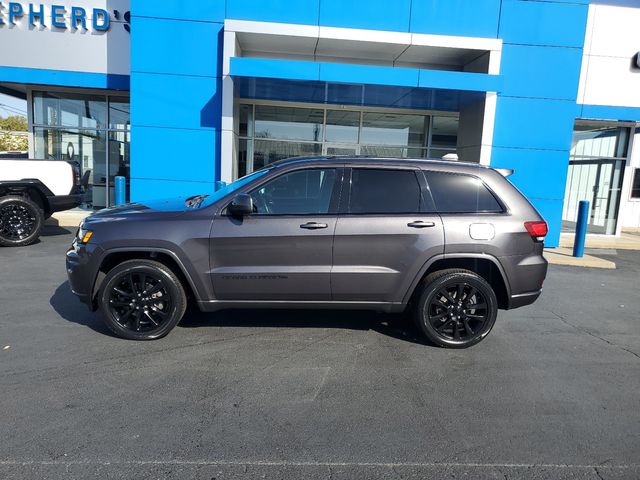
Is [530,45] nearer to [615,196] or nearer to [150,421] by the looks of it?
[615,196]

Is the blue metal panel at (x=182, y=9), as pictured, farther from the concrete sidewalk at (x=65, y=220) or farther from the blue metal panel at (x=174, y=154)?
the concrete sidewalk at (x=65, y=220)

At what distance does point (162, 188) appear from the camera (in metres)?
11.2

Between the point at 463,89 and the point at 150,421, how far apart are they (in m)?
9.65

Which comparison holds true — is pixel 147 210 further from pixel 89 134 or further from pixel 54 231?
pixel 89 134

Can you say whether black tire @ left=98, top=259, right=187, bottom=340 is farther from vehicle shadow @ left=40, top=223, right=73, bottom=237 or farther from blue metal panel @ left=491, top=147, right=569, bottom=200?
blue metal panel @ left=491, top=147, right=569, bottom=200

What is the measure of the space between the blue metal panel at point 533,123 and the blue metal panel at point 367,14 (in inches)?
120

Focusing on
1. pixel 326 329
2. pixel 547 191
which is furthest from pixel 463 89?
pixel 326 329

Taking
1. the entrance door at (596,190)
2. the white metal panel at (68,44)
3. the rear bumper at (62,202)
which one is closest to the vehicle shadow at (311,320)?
the rear bumper at (62,202)

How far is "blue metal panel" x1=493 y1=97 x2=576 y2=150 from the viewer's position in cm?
1120

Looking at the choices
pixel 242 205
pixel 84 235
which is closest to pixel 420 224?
pixel 242 205

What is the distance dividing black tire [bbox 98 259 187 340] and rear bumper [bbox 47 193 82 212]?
19.0 feet

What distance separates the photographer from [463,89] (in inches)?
412

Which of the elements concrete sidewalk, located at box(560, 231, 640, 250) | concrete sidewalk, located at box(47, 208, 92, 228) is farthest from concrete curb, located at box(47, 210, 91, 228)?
concrete sidewalk, located at box(560, 231, 640, 250)

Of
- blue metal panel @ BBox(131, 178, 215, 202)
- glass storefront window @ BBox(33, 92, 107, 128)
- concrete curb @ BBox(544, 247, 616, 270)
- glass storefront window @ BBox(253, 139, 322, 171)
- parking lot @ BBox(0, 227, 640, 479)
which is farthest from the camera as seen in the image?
glass storefront window @ BBox(253, 139, 322, 171)
